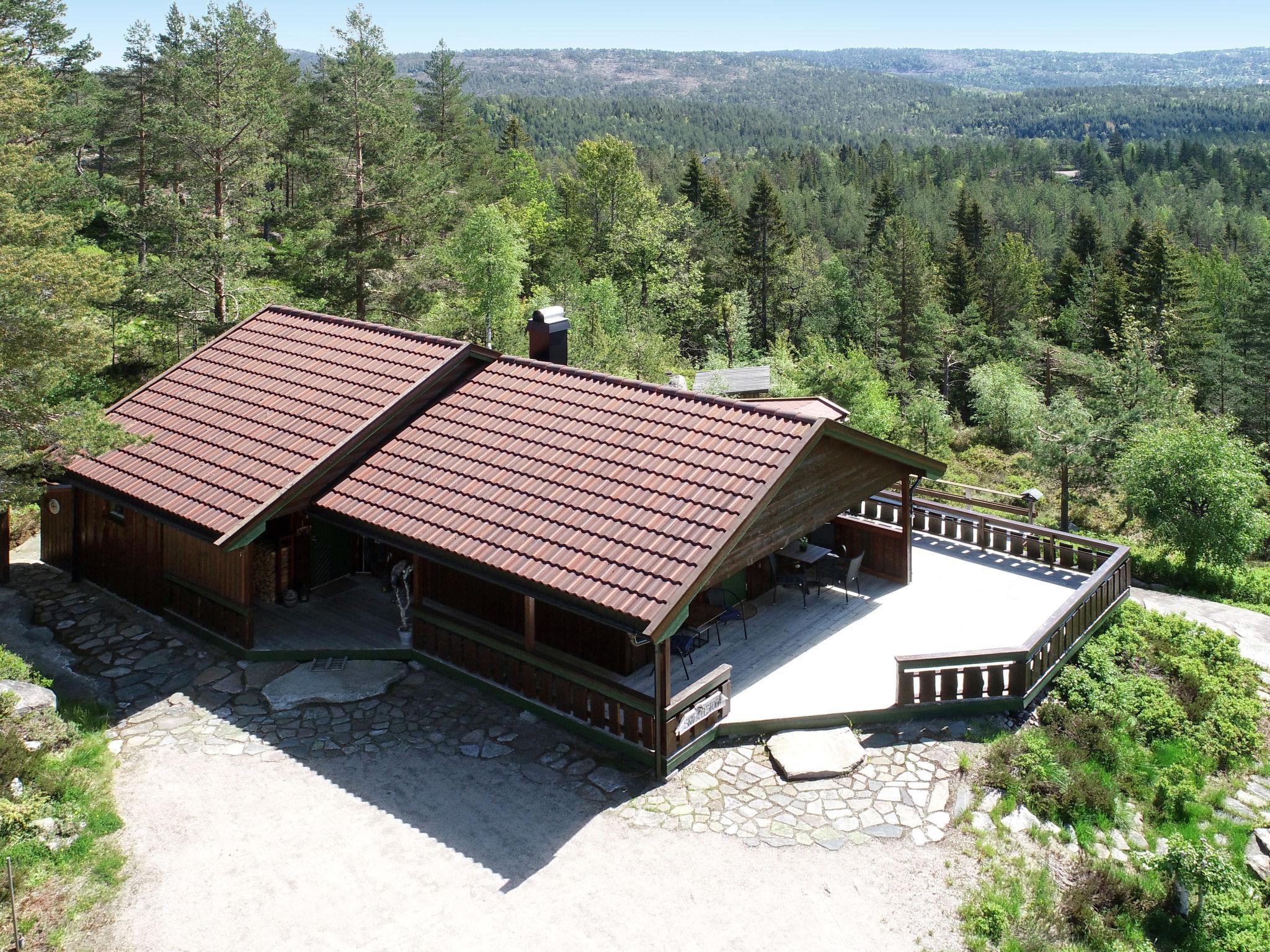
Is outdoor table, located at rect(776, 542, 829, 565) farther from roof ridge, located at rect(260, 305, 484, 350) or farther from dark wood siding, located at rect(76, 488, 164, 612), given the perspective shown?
dark wood siding, located at rect(76, 488, 164, 612)

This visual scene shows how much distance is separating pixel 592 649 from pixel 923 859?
4653 mm

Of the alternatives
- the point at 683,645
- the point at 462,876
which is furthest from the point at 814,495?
the point at 462,876

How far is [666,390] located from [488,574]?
3.79 meters

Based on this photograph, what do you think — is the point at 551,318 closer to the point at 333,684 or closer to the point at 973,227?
the point at 333,684

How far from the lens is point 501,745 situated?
12.1m

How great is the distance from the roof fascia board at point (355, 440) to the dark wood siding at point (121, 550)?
2.69 meters

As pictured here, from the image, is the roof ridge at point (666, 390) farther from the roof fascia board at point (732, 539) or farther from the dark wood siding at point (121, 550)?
the dark wood siding at point (121, 550)

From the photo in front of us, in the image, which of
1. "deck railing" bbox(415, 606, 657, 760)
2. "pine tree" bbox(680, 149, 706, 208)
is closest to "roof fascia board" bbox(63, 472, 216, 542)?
"deck railing" bbox(415, 606, 657, 760)

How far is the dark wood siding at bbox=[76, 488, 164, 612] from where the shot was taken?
1520 cm

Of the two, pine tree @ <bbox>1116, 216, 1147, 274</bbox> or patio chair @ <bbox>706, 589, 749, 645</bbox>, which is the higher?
pine tree @ <bbox>1116, 216, 1147, 274</bbox>

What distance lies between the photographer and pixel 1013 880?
32.6 ft

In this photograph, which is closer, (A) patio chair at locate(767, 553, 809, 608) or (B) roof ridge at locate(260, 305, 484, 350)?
(A) patio chair at locate(767, 553, 809, 608)

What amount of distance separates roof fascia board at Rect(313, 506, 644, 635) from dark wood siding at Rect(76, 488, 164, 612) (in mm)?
3027

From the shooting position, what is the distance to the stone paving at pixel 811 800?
34.5 feet
